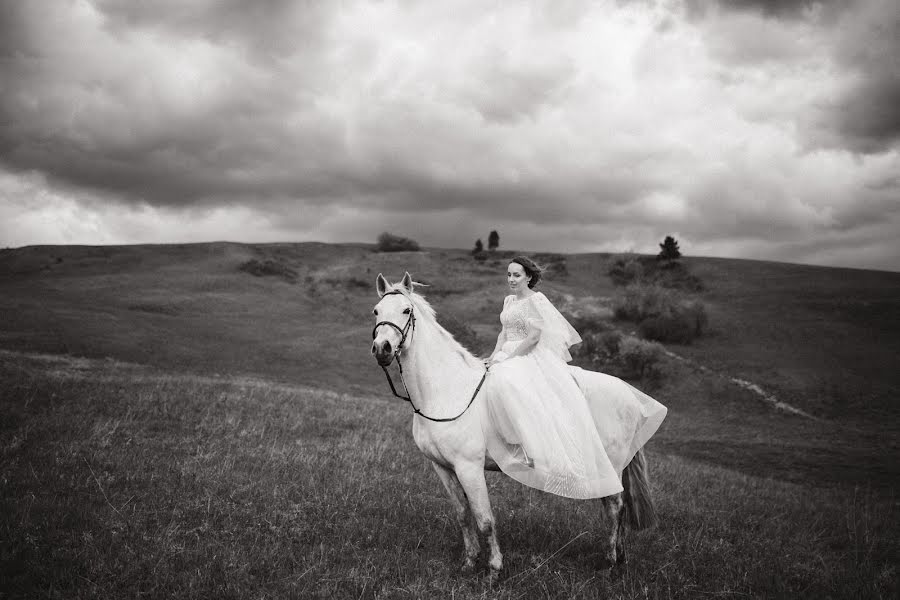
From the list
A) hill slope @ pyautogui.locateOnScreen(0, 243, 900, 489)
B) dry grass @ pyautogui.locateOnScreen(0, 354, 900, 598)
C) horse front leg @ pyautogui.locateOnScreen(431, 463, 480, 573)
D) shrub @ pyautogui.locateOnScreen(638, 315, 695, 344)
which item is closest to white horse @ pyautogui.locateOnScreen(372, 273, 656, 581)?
horse front leg @ pyautogui.locateOnScreen(431, 463, 480, 573)

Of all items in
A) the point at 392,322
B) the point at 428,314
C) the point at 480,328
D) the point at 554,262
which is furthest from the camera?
the point at 554,262

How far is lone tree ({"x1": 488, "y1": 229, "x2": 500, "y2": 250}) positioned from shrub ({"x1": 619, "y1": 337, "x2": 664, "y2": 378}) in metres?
63.3

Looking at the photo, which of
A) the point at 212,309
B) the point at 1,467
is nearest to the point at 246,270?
the point at 212,309

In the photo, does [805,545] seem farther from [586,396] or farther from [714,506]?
[586,396]

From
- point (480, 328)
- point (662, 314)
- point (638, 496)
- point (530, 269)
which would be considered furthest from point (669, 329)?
point (530, 269)

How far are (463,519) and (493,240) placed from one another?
93272mm

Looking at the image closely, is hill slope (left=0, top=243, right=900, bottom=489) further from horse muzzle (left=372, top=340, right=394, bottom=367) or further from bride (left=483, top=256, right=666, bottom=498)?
horse muzzle (left=372, top=340, right=394, bottom=367)

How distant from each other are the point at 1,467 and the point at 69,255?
255ft

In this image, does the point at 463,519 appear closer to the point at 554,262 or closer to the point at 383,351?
the point at 383,351

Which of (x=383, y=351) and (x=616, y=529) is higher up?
(x=383, y=351)

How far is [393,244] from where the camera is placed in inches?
3615

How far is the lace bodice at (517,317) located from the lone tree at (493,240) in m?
90.9

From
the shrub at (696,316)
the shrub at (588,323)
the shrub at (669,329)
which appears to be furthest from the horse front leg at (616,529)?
the shrub at (696,316)

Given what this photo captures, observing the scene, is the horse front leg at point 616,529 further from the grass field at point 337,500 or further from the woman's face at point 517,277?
the woman's face at point 517,277
